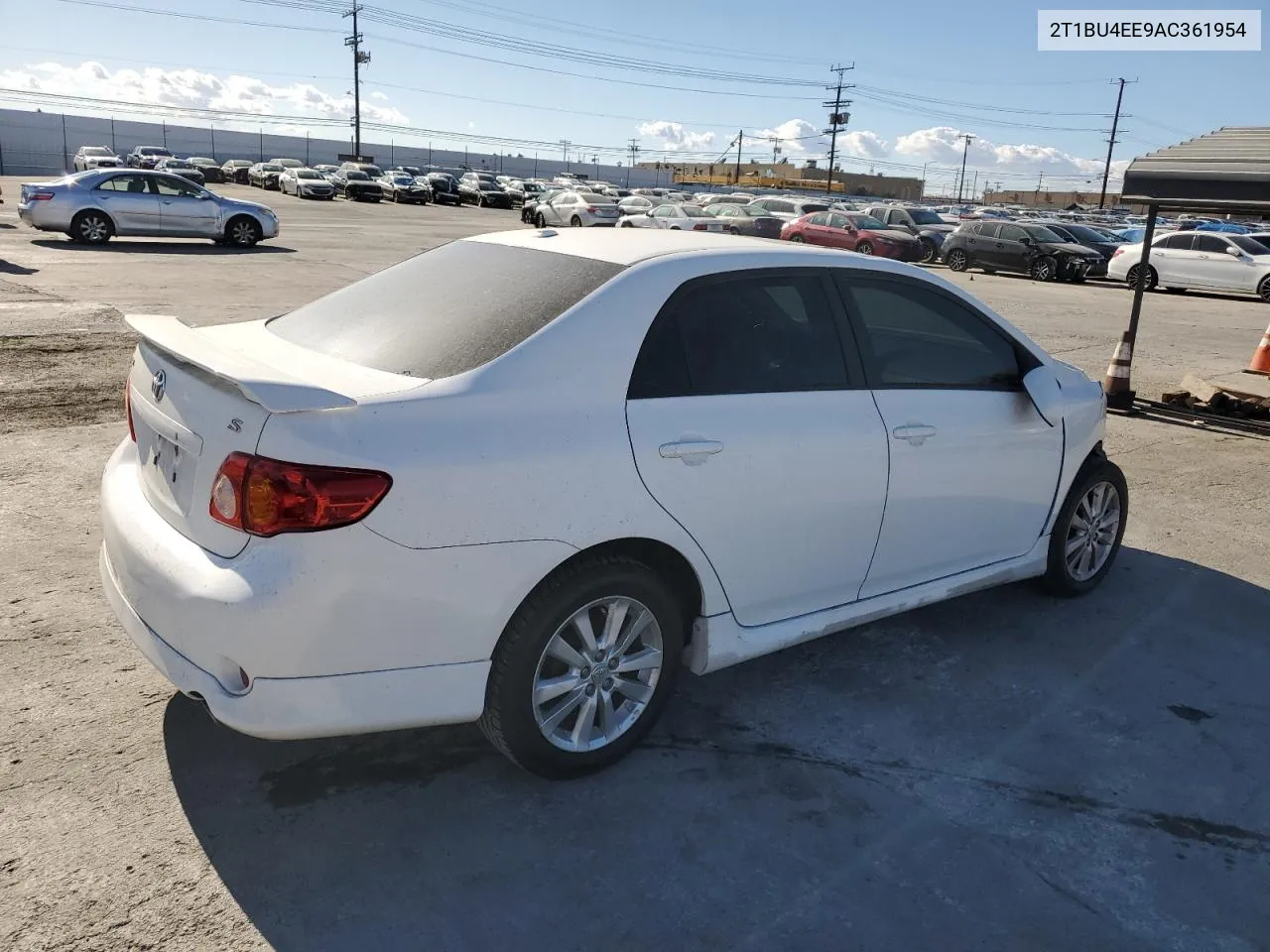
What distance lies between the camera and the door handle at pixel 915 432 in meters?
3.77

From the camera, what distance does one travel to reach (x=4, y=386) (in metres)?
7.90

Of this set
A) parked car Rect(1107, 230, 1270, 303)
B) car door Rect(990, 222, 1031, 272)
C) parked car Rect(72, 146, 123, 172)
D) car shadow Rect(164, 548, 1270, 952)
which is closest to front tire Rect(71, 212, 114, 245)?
car shadow Rect(164, 548, 1270, 952)

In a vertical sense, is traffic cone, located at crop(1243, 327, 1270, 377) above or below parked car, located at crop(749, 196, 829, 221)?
below

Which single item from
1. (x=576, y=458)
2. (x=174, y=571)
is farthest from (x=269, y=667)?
(x=576, y=458)

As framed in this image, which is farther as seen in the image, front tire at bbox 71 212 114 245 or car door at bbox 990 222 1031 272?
car door at bbox 990 222 1031 272

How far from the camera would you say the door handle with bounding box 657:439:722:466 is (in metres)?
3.14

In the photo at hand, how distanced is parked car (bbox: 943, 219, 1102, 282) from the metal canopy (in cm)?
1776

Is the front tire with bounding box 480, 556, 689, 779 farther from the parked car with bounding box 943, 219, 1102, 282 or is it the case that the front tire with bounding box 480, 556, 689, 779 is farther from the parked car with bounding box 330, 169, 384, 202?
the parked car with bounding box 330, 169, 384, 202

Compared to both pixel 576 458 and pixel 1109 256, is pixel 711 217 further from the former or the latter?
pixel 576 458

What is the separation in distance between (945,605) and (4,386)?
714 centimetres

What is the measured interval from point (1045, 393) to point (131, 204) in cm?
2091

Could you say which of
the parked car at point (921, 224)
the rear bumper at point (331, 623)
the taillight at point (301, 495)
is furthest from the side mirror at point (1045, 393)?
the parked car at point (921, 224)

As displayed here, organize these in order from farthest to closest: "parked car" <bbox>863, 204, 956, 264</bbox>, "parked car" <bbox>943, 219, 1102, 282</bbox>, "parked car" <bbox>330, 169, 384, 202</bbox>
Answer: "parked car" <bbox>330, 169, 384, 202</bbox>, "parked car" <bbox>863, 204, 956, 264</bbox>, "parked car" <bbox>943, 219, 1102, 282</bbox>

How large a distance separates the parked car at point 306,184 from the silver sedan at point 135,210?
28.1 metres
